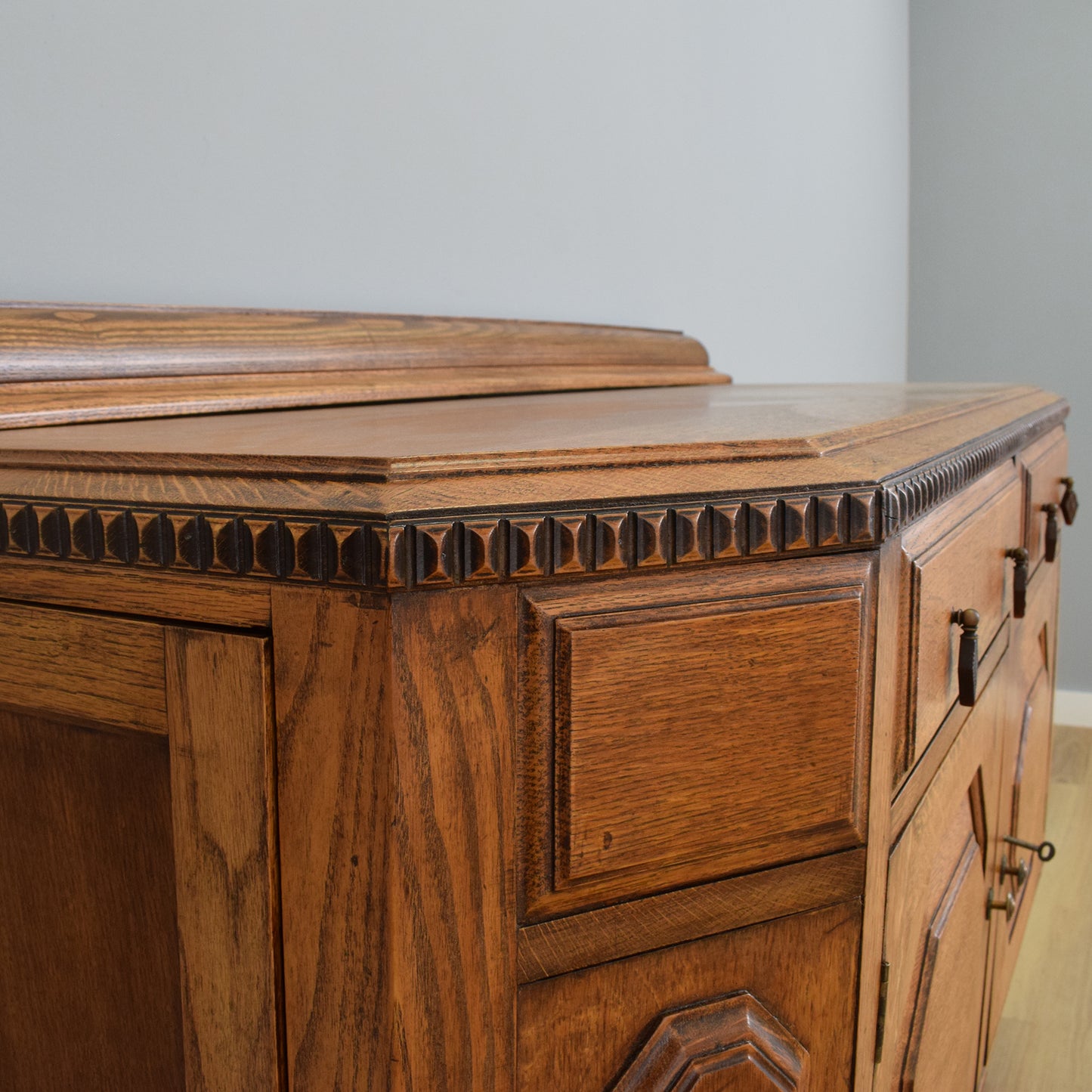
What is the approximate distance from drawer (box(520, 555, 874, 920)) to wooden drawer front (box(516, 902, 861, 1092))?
3 centimetres

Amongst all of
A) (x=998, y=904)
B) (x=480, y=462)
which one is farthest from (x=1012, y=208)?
(x=480, y=462)

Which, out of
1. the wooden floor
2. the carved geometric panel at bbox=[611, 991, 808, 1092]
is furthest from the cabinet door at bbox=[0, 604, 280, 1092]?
the wooden floor

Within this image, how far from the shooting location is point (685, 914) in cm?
37

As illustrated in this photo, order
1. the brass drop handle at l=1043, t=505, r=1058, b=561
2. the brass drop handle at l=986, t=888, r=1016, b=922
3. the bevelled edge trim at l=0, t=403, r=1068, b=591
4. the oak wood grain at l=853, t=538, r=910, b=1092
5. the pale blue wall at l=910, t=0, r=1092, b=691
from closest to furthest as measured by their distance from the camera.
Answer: the bevelled edge trim at l=0, t=403, r=1068, b=591, the oak wood grain at l=853, t=538, r=910, b=1092, the brass drop handle at l=986, t=888, r=1016, b=922, the brass drop handle at l=1043, t=505, r=1058, b=561, the pale blue wall at l=910, t=0, r=1092, b=691

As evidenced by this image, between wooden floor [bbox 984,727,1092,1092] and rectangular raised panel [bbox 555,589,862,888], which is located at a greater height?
rectangular raised panel [bbox 555,589,862,888]

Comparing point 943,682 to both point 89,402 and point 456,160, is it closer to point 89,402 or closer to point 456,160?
point 89,402

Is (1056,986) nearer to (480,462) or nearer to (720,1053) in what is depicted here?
(720,1053)

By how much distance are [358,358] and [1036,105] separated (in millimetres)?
2135

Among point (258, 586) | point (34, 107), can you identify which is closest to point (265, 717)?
point (258, 586)

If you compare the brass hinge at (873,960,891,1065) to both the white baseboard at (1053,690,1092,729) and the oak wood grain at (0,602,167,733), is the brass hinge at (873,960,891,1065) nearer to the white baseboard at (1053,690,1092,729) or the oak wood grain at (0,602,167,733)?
the oak wood grain at (0,602,167,733)

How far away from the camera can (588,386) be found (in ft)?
3.12

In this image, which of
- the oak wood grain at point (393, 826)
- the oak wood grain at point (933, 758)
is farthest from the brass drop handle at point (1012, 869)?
the oak wood grain at point (393, 826)

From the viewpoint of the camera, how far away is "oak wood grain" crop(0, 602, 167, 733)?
1.13ft

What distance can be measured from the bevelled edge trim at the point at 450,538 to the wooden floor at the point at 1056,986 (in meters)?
1.00
